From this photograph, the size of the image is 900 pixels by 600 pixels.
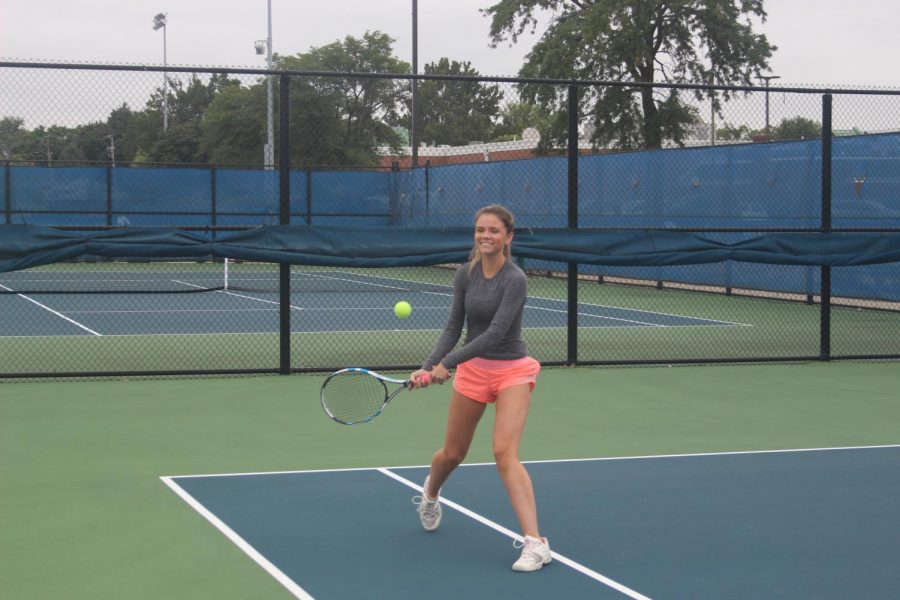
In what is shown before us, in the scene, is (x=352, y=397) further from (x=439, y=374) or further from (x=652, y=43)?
(x=652, y=43)

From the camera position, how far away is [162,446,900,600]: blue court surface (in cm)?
513

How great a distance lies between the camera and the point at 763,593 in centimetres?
501

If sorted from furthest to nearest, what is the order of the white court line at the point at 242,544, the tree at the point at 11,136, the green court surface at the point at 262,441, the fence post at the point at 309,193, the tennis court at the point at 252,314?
the fence post at the point at 309,193 → the tennis court at the point at 252,314 → the tree at the point at 11,136 → the green court surface at the point at 262,441 → the white court line at the point at 242,544

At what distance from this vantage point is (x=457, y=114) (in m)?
87.8

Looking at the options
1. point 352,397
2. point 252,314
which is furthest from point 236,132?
point 352,397

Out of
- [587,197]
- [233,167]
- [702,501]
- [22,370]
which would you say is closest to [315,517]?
[702,501]

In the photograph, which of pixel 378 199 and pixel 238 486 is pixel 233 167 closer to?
pixel 378 199

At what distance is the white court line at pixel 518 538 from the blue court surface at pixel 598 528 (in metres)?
0.01

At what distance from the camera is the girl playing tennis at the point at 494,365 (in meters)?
5.33

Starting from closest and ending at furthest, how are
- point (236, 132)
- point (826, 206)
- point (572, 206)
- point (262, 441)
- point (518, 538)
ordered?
1. point (518, 538)
2. point (262, 441)
3. point (572, 206)
4. point (826, 206)
5. point (236, 132)

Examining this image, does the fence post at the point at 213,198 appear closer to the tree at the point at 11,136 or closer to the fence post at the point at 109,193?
the fence post at the point at 109,193

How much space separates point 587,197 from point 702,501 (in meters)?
17.6

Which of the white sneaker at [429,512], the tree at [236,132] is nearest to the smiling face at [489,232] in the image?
the white sneaker at [429,512]

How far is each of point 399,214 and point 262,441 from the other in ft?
70.1
